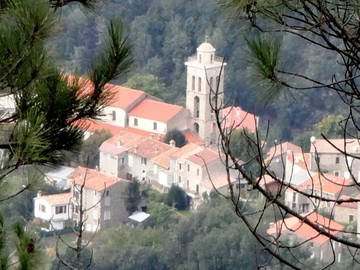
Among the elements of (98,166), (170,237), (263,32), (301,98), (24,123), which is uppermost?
(301,98)

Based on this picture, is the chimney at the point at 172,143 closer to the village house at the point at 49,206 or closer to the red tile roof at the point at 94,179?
the red tile roof at the point at 94,179

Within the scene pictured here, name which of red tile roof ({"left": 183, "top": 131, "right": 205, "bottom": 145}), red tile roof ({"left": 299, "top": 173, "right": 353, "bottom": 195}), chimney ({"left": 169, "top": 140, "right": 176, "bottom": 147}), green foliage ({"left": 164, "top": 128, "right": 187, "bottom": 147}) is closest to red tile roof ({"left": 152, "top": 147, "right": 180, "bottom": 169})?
chimney ({"left": 169, "top": 140, "right": 176, "bottom": 147})

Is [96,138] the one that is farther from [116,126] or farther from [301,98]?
[301,98]

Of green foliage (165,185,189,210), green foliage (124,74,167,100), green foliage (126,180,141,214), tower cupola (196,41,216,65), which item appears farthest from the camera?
green foliage (124,74,167,100)

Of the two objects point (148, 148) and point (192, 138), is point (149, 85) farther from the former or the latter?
point (148, 148)

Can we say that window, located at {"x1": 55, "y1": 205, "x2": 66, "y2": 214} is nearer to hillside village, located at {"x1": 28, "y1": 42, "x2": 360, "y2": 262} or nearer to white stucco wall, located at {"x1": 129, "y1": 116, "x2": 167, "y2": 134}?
hillside village, located at {"x1": 28, "y1": 42, "x2": 360, "y2": 262}

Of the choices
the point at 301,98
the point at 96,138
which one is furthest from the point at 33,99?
the point at 301,98

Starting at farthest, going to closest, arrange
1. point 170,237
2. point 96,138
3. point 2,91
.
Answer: point 96,138, point 170,237, point 2,91
